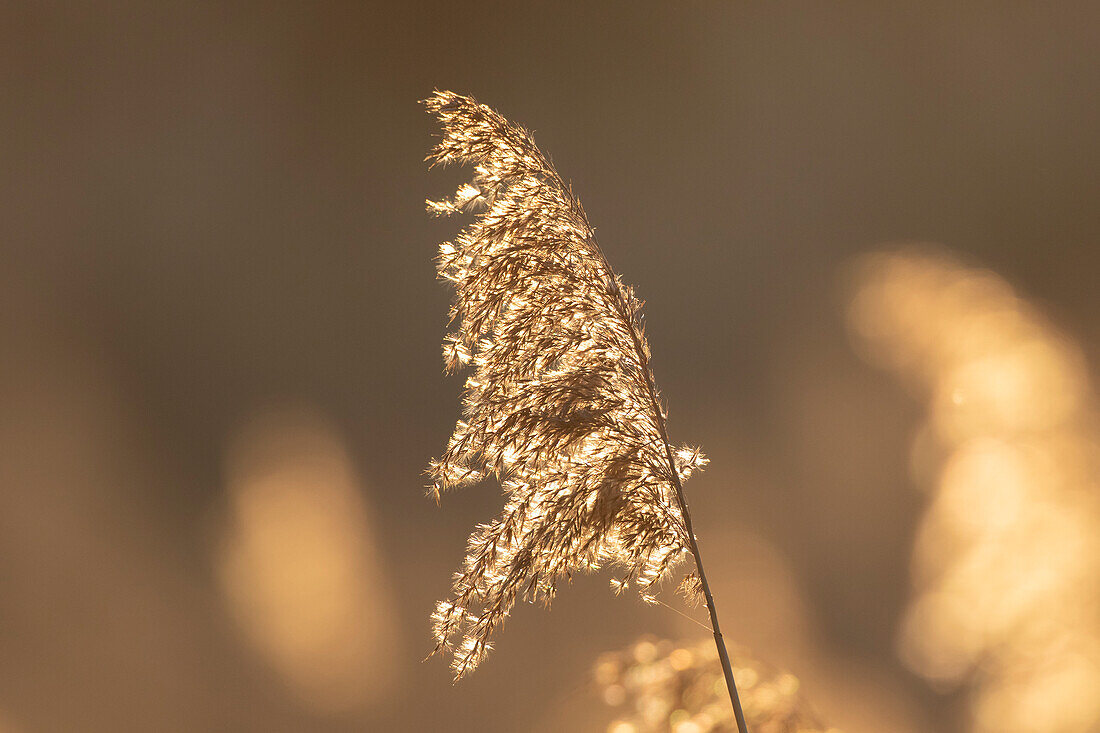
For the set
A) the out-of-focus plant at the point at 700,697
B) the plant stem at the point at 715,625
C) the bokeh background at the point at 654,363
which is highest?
the bokeh background at the point at 654,363

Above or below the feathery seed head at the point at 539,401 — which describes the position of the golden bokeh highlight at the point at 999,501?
above

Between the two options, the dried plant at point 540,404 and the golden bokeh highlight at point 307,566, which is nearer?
the dried plant at point 540,404

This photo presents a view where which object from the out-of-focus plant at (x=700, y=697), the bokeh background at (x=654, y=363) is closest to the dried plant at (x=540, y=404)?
the out-of-focus plant at (x=700, y=697)

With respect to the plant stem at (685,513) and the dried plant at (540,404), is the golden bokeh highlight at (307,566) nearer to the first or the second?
the dried plant at (540,404)

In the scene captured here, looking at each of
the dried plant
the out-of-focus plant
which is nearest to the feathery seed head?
the dried plant

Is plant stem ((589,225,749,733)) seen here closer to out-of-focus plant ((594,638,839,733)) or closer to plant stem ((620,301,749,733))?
plant stem ((620,301,749,733))

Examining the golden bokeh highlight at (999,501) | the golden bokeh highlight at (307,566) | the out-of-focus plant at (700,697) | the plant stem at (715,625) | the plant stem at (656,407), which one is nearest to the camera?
the plant stem at (715,625)

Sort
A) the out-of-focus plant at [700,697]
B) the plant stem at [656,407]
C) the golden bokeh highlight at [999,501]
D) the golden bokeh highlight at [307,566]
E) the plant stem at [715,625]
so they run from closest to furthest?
the plant stem at [715,625] < the plant stem at [656,407] < the out-of-focus plant at [700,697] < the golden bokeh highlight at [999,501] < the golden bokeh highlight at [307,566]

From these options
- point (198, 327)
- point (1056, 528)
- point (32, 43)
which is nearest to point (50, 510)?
point (198, 327)
